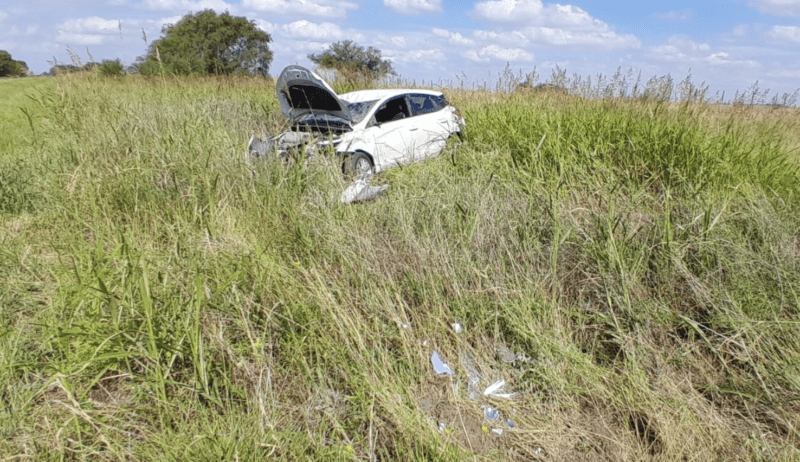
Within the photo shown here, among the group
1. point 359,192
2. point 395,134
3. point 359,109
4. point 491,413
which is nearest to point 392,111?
point 395,134

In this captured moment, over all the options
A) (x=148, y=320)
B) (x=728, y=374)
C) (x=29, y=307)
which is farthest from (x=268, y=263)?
(x=728, y=374)

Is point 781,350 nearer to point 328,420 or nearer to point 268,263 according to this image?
point 328,420

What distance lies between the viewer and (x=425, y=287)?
9.50 feet

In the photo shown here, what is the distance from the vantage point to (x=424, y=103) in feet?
27.2

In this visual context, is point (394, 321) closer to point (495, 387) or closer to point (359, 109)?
point (495, 387)

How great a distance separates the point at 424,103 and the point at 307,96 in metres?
2.25

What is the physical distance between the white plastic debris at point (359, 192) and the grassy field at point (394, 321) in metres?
0.14

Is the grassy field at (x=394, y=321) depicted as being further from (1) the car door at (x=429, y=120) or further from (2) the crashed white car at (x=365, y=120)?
(1) the car door at (x=429, y=120)

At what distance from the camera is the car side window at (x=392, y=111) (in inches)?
291

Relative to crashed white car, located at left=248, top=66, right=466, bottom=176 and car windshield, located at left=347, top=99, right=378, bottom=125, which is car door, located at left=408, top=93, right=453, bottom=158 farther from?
car windshield, located at left=347, top=99, right=378, bottom=125

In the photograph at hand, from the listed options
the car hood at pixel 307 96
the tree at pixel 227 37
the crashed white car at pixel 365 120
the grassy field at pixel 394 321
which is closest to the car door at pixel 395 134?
the crashed white car at pixel 365 120

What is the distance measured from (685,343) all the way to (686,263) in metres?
0.69

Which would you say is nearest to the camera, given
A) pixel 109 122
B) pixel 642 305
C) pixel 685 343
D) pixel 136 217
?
pixel 685 343

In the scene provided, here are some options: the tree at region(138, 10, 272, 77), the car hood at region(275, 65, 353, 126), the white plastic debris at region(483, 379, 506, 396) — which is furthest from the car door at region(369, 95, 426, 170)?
the tree at region(138, 10, 272, 77)
